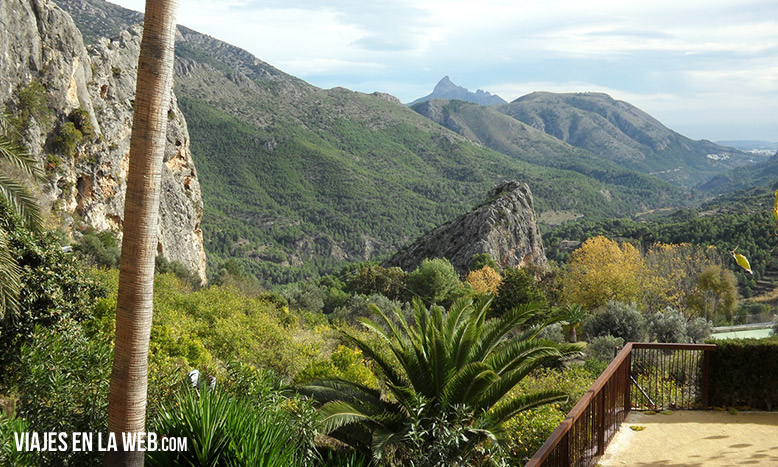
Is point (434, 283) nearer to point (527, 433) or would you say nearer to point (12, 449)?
point (527, 433)

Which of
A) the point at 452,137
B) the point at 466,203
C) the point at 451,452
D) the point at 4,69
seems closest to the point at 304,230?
the point at 466,203

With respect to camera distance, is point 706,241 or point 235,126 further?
point 235,126

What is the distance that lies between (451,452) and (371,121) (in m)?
149

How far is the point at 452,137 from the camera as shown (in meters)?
159

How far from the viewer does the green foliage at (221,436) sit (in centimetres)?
411

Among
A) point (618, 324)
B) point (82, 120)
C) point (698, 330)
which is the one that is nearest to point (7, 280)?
point (618, 324)

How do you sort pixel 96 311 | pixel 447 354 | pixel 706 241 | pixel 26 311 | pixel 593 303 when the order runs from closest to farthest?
pixel 447 354 → pixel 26 311 → pixel 96 311 → pixel 593 303 → pixel 706 241

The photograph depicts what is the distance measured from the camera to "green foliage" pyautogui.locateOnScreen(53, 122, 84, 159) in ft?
96.5

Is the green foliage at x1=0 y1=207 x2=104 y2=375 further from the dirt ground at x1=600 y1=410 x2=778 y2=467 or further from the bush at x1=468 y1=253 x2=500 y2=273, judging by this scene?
the bush at x1=468 y1=253 x2=500 y2=273

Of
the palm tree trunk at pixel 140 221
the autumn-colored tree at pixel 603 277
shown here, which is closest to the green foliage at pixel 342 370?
the palm tree trunk at pixel 140 221

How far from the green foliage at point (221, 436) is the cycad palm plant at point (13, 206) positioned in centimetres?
381

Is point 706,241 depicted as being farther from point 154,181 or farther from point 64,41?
point 154,181

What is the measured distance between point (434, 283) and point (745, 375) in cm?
3292

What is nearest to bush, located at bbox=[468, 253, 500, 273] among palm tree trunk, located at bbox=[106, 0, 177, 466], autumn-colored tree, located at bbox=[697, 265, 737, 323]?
autumn-colored tree, located at bbox=[697, 265, 737, 323]
